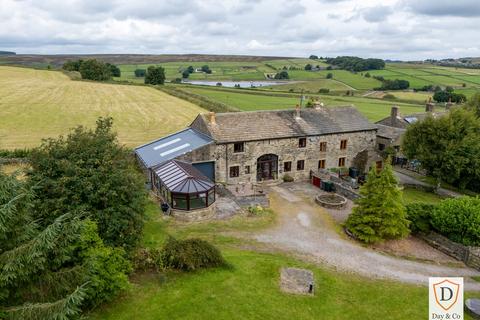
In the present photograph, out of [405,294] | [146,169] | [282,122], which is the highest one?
[282,122]

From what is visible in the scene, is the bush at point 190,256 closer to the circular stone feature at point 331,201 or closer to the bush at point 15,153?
the circular stone feature at point 331,201

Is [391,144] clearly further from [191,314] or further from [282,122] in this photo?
[191,314]

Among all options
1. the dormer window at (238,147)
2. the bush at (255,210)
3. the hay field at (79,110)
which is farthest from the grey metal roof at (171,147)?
the hay field at (79,110)

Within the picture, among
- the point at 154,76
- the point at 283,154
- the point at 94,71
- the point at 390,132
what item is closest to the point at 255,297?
the point at 283,154

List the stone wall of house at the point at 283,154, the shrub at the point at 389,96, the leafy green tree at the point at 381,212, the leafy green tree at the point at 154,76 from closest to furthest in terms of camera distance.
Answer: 1. the leafy green tree at the point at 381,212
2. the stone wall of house at the point at 283,154
3. the shrub at the point at 389,96
4. the leafy green tree at the point at 154,76

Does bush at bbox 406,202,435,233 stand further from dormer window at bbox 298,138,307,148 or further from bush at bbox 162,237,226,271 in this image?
bush at bbox 162,237,226,271

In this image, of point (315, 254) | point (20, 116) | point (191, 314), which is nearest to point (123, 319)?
point (191, 314)
